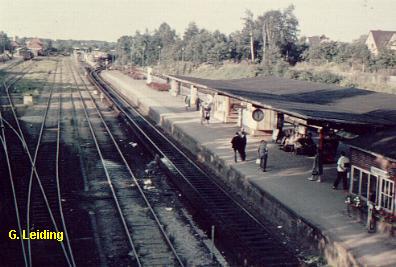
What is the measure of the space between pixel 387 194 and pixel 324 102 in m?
9.54

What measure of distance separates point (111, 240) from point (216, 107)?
71.2ft

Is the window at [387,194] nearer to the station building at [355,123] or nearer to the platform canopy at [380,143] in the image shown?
the station building at [355,123]

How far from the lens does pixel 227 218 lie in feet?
49.4

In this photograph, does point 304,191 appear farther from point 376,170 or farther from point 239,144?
point 239,144

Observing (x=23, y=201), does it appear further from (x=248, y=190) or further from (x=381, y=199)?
(x=381, y=199)

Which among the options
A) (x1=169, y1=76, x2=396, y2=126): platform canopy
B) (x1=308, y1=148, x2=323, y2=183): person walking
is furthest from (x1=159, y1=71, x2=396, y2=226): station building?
(x1=308, y1=148, x2=323, y2=183): person walking

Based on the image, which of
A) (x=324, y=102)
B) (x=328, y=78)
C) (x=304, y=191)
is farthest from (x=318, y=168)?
(x=328, y=78)

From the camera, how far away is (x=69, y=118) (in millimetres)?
34469

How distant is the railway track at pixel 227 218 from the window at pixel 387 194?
10.1ft

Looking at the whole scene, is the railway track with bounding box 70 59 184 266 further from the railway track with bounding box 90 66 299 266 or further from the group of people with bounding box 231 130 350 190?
the group of people with bounding box 231 130 350 190

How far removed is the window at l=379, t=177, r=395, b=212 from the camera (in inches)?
530

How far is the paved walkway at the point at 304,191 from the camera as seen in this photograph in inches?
468

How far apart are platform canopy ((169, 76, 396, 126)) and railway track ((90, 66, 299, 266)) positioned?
346 centimetres

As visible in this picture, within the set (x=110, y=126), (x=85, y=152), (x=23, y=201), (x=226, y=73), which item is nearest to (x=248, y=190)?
(x=23, y=201)
